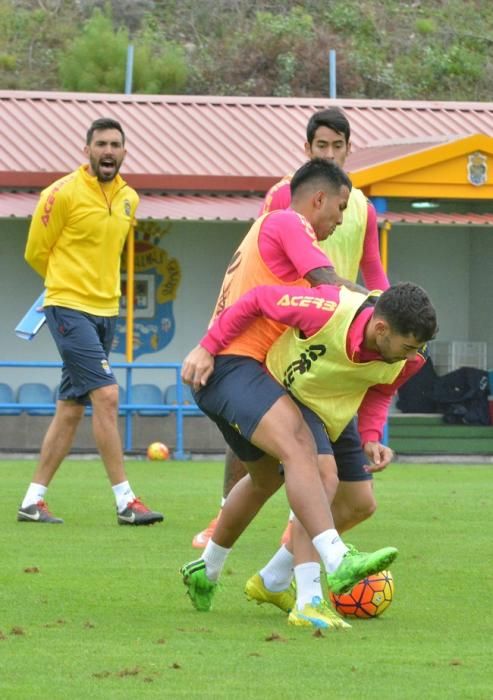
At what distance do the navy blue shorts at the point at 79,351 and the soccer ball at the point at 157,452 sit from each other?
7.39 metres

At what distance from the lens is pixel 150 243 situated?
21656 millimetres

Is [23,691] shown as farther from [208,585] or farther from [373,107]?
[373,107]

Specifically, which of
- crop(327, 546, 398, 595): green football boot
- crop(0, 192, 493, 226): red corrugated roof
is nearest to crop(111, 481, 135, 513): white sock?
crop(327, 546, 398, 595): green football boot

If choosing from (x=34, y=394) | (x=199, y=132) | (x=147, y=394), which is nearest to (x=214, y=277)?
(x=147, y=394)

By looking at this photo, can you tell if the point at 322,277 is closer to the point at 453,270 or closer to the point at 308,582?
the point at 308,582

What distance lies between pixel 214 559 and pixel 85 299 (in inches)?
144

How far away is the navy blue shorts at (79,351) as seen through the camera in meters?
10.2

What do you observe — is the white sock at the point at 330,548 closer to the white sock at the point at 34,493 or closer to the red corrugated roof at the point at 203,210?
the white sock at the point at 34,493

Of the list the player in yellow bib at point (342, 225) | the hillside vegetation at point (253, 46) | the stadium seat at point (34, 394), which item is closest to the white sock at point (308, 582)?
the player in yellow bib at point (342, 225)

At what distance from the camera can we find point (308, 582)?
21.2 ft

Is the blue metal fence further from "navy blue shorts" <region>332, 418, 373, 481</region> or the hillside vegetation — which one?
the hillside vegetation

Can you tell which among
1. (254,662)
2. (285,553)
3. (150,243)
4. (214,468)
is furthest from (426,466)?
(254,662)

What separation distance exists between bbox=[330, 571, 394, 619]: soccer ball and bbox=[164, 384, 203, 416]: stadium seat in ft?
39.1

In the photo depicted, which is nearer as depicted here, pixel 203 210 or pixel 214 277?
pixel 203 210
